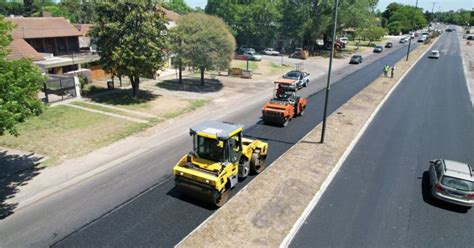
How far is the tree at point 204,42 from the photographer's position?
106ft

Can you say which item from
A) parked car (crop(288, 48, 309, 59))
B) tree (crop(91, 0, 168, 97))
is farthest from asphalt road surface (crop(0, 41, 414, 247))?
parked car (crop(288, 48, 309, 59))

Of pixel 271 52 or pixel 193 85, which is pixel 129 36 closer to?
pixel 193 85

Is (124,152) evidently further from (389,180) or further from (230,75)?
(230,75)

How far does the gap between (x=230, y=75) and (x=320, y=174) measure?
27798 millimetres

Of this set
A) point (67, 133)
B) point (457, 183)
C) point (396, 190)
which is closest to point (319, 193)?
point (396, 190)

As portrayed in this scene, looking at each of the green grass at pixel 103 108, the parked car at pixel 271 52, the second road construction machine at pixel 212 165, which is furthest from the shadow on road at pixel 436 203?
the parked car at pixel 271 52

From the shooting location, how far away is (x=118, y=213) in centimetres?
1225

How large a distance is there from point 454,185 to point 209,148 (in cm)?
965

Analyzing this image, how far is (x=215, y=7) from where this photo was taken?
70.8 metres

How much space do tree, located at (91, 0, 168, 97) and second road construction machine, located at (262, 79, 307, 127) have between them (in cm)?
1063

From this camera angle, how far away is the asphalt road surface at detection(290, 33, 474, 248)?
11.3 m

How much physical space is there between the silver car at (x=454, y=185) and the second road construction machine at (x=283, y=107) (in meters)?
10.2

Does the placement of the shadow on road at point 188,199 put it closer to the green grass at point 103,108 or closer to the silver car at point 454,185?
the silver car at point 454,185

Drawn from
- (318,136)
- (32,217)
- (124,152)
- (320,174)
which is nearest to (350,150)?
(318,136)
